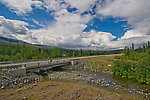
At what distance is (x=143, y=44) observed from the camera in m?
110

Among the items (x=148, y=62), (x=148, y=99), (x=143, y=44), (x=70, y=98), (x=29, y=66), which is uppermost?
(x=143, y=44)

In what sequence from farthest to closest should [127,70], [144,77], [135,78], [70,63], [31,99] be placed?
[70,63] → [127,70] → [135,78] → [144,77] → [31,99]

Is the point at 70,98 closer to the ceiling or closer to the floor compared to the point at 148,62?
closer to the floor

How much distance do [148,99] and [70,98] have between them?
40.3 ft

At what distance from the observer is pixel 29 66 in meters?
24.8

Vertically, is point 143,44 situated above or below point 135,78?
above

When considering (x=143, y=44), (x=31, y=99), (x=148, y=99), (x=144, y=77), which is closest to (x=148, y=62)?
(x=144, y=77)

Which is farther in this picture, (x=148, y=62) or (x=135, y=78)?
(x=135, y=78)

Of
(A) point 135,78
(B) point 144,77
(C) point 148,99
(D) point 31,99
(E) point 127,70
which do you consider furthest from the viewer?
(E) point 127,70

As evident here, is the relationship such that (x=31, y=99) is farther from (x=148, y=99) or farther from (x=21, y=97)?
(x=148, y=99)

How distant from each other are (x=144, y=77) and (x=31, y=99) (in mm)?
24592

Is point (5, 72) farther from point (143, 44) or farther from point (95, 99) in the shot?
point (143, 44)

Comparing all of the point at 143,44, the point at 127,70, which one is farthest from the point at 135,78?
the point at 143,44

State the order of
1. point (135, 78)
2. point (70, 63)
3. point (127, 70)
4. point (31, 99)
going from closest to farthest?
1. point (31, 99)
2. point (135, 78)
3. point (127, 70)
4. point (70, 63)
